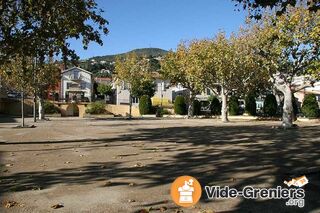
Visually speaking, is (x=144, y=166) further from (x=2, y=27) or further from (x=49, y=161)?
(x=2, y=27)

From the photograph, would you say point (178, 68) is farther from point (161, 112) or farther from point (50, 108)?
point (50, 108)

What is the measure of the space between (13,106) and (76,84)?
29.5 meters

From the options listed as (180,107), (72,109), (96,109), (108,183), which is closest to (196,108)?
(180,107)

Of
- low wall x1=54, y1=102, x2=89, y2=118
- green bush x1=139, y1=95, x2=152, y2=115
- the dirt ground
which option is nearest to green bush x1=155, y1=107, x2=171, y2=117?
green bush x1=139, y1=95, x2=152, y2=115

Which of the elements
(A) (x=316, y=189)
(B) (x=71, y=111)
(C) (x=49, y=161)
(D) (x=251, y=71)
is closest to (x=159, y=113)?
(B) (x=71, y=111)

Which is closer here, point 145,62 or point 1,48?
point 1,48

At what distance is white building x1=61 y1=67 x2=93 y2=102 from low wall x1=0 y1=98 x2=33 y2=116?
26.3 meters

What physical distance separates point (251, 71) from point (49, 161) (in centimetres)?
2956

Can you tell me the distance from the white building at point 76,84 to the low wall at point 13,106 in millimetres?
26293

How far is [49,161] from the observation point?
12.4 meters

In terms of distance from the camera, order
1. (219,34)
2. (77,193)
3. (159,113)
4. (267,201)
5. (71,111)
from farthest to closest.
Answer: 1. (71,111)
2. (159,113)
3. (219,34)
4. (77,193)
5. (267,201)

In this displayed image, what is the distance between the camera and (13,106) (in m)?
62.8

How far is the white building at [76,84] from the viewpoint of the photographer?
3556 inches

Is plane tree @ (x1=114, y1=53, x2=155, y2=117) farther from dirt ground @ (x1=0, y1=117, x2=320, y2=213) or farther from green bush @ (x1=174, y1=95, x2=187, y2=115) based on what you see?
dirt ground @ (x1=0, y1=117, x2=320, y2=213)
